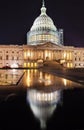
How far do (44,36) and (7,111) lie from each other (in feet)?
281

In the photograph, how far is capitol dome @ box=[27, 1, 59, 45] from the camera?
8956 centimetres

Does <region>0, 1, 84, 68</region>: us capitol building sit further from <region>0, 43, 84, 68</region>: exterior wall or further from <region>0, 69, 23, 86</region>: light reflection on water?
<region>0, 69, 23, 86</region>: light reflection on water

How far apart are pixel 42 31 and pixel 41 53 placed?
14717mm

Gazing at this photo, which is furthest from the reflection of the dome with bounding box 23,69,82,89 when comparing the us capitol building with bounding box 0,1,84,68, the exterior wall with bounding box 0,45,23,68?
the exterior wall with bounding box 0,45,23,68

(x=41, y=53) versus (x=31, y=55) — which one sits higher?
(x=41, y=53)

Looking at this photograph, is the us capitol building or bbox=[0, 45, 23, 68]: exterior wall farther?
bbox=[0, 45, 23, 68]: exterior wall

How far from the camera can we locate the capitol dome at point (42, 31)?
294 feet

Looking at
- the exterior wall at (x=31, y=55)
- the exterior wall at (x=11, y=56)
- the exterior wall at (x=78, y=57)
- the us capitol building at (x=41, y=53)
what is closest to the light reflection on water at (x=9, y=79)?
the us capitol building at (x=41, y=53)

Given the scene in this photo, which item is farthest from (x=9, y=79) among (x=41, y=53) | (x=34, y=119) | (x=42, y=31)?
(x=42, y=31)

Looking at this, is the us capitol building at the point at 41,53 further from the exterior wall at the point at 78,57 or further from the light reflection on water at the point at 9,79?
the light reflection on water at the point at 9,79

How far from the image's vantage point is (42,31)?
89.6 meters

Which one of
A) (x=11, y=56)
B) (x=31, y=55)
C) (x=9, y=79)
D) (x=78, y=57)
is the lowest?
(x=9, y=79)

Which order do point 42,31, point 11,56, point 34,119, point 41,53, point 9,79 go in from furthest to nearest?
1. point 42,31
2. point 11,56
3. point 41,53
4. point 9,79
5. point 34,119

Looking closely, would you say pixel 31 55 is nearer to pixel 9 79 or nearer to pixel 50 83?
pixel 9 79
